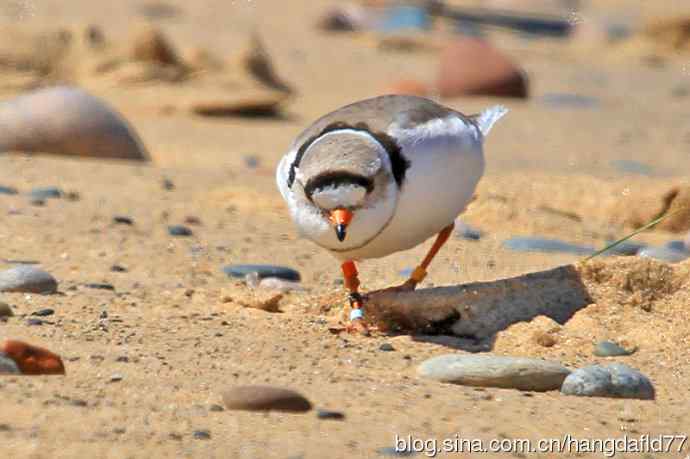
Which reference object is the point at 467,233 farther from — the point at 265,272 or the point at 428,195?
the point at 428,195

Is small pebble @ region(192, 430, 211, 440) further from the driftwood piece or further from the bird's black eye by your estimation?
the driftwood piece

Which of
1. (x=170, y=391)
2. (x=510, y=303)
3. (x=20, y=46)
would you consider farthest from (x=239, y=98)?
(x=170, y=391)

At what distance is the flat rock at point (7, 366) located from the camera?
3.74m

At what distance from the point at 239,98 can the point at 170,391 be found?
705cm

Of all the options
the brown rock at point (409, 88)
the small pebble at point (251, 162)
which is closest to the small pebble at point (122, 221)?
the small pebble at point (251, 162)

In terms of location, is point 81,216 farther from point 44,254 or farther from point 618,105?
point 618,105

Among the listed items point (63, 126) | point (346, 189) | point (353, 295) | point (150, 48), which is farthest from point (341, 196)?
point (150, 48)

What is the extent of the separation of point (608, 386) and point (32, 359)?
4.80 feet

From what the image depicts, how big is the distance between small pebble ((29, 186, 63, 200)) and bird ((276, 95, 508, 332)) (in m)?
2.20

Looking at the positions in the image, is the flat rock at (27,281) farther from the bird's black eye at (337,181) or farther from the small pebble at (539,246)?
the small pebble at (539,246)

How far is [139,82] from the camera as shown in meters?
10.9

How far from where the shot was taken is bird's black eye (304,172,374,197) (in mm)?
4270

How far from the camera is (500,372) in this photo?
408 cm

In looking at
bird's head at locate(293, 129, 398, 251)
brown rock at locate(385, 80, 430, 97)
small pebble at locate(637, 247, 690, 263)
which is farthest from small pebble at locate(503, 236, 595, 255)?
brown rock at locate(385, 80, 430, 97)
